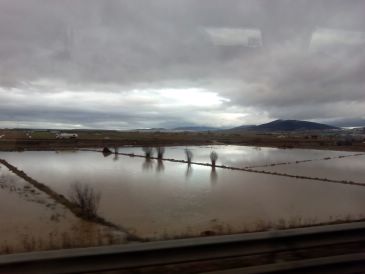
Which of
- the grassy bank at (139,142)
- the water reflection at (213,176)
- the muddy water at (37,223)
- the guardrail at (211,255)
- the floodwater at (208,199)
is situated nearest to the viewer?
the guardrail at (211,255)

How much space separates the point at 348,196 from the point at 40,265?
47.8 feet

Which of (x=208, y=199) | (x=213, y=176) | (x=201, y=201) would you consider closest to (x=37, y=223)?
(x=201, y=201)

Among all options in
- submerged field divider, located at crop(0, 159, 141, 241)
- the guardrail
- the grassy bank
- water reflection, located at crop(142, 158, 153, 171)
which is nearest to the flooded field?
submerged field divider, located at crop(0, 159, 141, 241)

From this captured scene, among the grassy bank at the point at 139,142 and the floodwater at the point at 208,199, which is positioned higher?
the grassy bank at the point at 139,142

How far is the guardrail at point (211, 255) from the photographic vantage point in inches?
133

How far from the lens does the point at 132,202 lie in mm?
13438

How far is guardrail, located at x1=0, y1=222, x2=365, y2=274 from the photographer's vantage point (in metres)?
3.37

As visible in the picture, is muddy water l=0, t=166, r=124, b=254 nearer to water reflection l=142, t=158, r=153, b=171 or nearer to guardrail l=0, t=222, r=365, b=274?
guardrail l=0, t=222, r=365, b=274

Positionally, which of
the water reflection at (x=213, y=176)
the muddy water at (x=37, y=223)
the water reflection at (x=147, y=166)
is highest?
the water reflection at (x=147, y=166)

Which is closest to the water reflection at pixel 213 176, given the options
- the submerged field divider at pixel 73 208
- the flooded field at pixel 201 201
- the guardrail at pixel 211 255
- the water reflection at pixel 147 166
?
the flooded field at pixel 201 201

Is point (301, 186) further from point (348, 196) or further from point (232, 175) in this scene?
point (232, 175)

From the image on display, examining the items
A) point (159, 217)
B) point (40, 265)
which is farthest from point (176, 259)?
point (159, 217)

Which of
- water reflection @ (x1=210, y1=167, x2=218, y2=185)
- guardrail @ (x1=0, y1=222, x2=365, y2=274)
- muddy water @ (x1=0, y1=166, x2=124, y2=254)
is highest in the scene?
guardrail @ (x1=0, y1=222, x2=365, y2=274)

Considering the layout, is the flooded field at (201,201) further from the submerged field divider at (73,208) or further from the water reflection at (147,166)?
the water reflection at (147,166)
